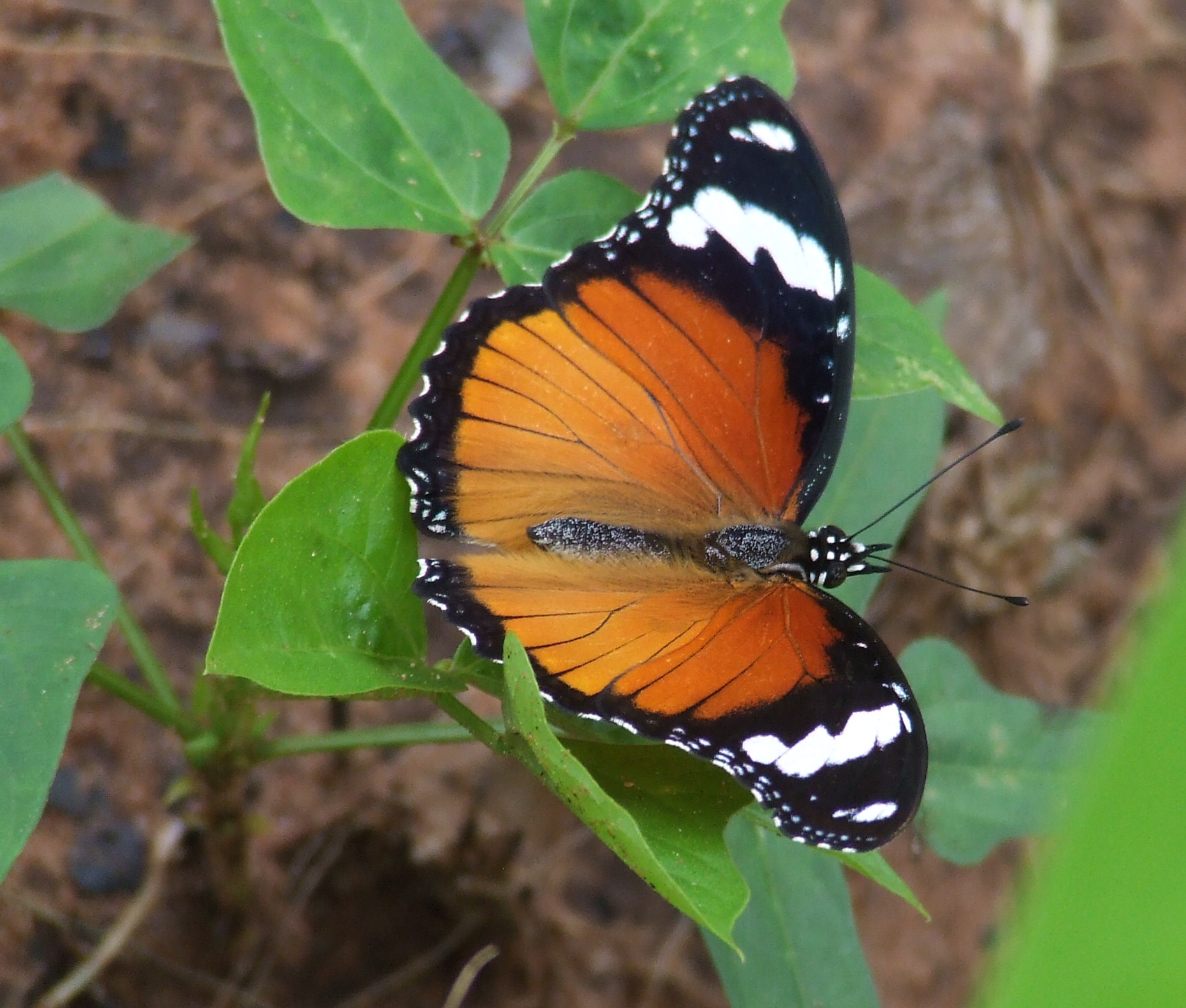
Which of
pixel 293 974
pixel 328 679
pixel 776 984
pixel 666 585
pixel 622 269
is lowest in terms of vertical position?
pixel 293 974

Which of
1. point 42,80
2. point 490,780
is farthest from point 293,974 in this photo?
point 42,80

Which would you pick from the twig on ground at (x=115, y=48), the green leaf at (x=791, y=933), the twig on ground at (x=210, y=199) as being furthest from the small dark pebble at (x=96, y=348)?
the green leaf at (x=791, y=933)

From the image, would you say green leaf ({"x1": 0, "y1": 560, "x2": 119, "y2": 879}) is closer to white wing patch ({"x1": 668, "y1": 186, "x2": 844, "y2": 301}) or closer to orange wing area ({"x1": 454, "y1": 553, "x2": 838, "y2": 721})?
orange wing area ({"x1": 454, "y1": 553, "x2": 838, "y2": 721})

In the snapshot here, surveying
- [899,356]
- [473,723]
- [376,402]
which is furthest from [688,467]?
[376,402]

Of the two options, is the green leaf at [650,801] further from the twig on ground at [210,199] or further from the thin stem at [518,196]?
the twig on ground at [210,199]

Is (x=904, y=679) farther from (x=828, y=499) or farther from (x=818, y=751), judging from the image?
(x=828, y=499)

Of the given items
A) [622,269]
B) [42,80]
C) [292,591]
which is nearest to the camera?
[292,591]

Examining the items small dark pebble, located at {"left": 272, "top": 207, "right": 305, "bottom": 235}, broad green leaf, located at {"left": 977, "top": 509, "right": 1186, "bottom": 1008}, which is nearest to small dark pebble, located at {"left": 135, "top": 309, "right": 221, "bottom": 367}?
small dark pebble, located at {"left": 272, "top": 207, "right": 305, "bottom": 235}
